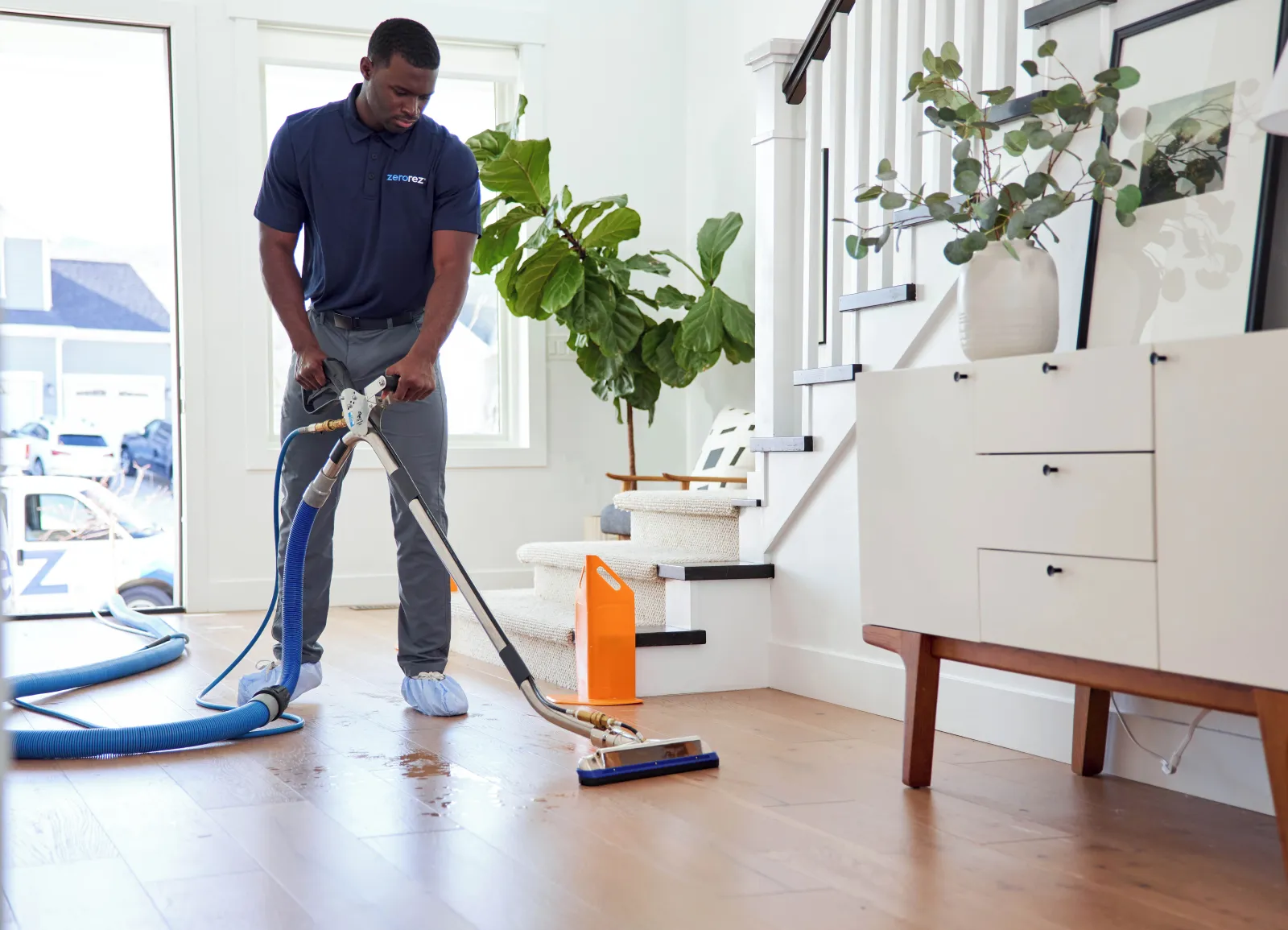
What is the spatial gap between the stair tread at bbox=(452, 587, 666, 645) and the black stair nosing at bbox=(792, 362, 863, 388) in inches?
27.7

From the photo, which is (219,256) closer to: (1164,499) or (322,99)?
(322,99)

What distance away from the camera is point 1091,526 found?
171 cm

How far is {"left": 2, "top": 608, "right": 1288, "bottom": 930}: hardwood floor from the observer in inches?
54.8

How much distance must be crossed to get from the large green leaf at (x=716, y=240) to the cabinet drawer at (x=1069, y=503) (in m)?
2.94

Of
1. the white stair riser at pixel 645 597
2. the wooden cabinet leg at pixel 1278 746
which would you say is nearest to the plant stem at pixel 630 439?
the white stair riser at pixel 645 597

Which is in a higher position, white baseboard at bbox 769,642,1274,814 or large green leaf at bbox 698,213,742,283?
large green leaf at bbox 698,213,742,283

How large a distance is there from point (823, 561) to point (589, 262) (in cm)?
223

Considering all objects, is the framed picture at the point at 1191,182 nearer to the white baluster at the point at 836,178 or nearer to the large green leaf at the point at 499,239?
the white baluster at the point at 836,178

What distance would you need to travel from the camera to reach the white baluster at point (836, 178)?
112 inches

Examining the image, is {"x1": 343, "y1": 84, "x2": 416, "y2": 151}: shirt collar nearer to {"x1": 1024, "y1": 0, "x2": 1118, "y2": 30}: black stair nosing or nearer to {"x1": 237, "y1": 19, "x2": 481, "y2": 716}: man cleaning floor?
{"x1": 237, "y1": 19, "x2": 481, "y2": 716}: man cleaning floor

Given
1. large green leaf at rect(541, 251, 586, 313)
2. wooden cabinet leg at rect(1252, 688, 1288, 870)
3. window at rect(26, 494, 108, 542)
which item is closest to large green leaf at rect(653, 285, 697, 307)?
large green leaf at rect(541, 251, 586, 313)

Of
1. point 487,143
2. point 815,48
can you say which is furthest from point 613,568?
point 487,143

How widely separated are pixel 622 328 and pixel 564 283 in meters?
0.29

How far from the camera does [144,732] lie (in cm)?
221
